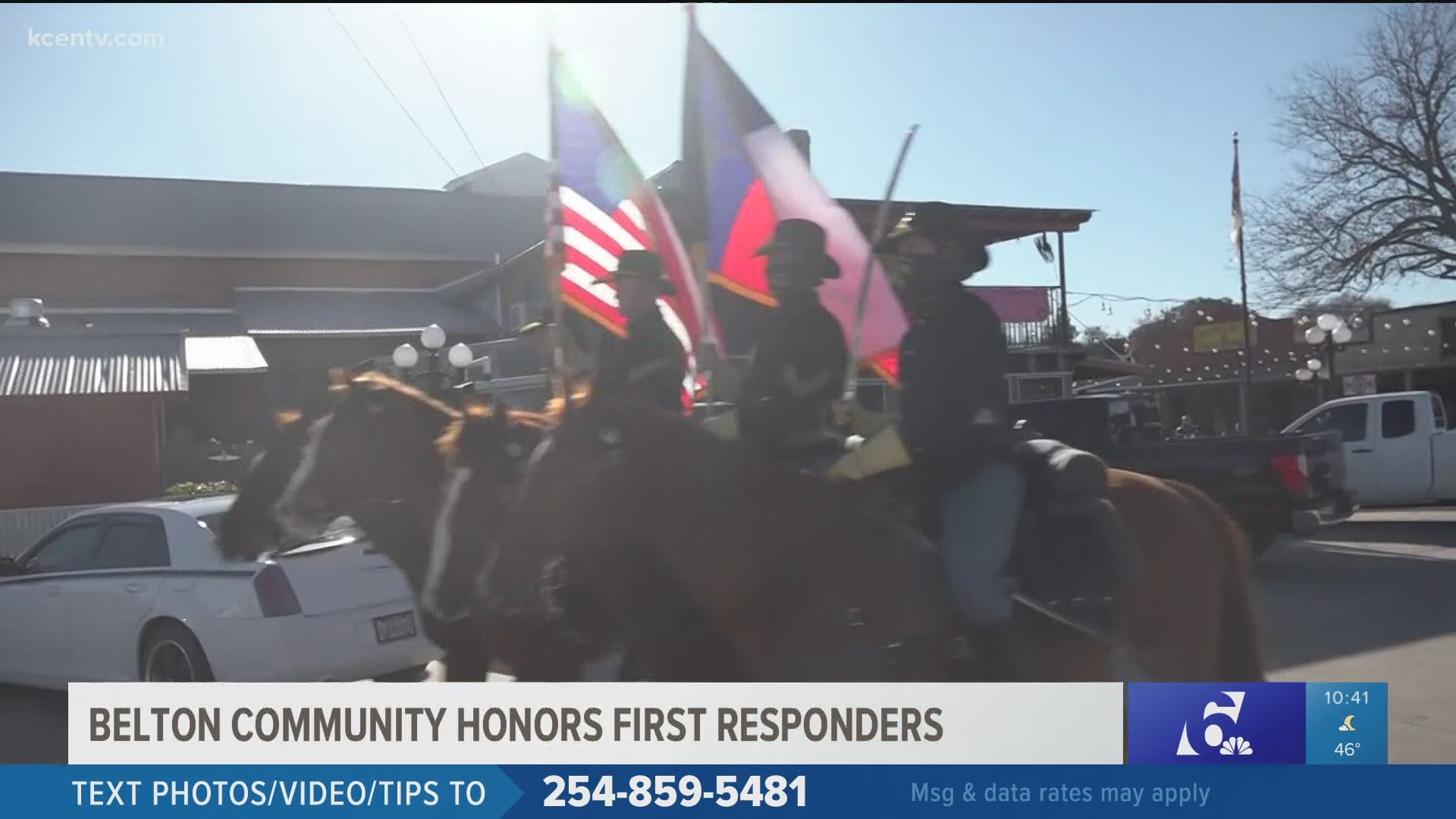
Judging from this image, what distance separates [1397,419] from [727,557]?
11.9m

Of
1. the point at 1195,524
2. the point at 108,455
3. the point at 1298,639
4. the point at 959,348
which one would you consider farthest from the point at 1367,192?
the point at 108,455

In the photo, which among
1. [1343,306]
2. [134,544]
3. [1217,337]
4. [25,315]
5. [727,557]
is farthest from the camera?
[1343,306]

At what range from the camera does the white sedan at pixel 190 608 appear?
4.30 metres

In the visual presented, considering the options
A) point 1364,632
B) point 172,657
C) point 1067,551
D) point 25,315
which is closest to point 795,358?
point 1067,551

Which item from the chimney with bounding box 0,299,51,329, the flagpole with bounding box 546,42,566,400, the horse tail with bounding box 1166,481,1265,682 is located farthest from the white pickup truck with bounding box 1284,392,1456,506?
the chimney with bounding box 0,299,51,329

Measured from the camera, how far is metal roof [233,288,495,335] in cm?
455

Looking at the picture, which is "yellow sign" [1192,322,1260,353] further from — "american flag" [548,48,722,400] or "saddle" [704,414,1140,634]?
"american flag" [548,48,722,400]

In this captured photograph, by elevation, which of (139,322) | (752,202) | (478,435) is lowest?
(478,435)

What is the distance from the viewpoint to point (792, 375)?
3.35 meters

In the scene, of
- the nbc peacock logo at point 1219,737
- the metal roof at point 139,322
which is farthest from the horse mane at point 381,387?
the nbc peacock logo at point 1219,737

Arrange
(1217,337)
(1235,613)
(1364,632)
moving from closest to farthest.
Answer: (1235,613) → (1364,632) → (1217,337)

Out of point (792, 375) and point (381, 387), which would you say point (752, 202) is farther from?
point (381, 387)

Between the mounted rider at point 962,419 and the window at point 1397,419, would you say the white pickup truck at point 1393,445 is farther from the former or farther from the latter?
the mounted rider at point 962,419

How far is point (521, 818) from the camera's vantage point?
3217mm
